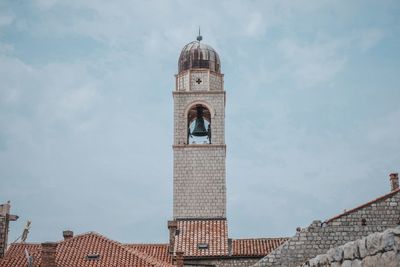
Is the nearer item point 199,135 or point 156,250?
point 156,250

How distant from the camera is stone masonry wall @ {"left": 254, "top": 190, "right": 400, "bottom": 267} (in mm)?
14117

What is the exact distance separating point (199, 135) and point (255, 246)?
799 cm

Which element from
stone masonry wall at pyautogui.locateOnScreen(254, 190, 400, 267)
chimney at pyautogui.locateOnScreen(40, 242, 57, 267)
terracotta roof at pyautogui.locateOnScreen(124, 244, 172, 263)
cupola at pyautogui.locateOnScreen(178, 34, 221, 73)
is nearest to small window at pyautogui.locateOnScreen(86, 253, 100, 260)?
chimney at pyautogui.locateOnScreen(40, 242, 57, 267)

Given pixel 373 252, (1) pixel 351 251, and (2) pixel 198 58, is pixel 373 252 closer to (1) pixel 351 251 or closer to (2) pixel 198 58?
(1) pixel 351 251

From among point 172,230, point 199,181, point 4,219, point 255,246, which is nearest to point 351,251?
point 4,219

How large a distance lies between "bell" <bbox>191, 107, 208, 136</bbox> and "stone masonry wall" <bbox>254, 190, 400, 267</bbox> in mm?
18730

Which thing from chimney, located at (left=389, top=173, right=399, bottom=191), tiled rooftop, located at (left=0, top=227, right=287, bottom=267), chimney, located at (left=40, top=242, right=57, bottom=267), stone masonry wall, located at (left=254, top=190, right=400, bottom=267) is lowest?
stone masonry wall, located at (left=254, top=190, right=400, bottom=267)

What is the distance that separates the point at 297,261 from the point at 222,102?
64.2 ft

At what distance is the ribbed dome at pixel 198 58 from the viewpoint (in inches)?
1328

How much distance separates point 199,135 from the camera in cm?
3278

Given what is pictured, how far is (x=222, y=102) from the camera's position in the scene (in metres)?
32.9

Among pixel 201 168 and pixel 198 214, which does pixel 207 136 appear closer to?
pixel 201 168

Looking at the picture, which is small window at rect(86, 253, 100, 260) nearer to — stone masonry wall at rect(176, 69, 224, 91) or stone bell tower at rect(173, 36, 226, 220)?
stone bell tower at rect(173, 36, 226, 220)

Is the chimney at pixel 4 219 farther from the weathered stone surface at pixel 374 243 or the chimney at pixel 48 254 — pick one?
the weathered stone surface at pixel 374 243
